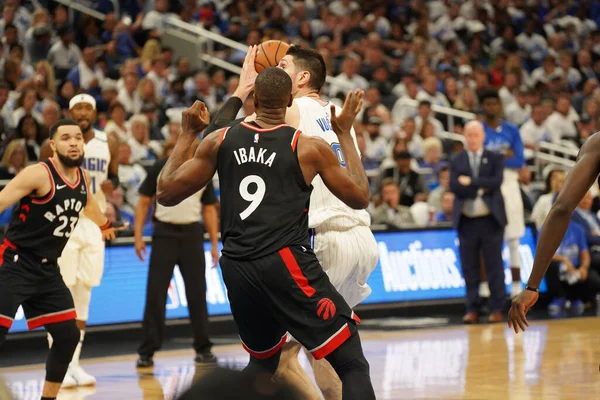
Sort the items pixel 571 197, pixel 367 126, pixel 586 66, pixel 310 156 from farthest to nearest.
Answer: pixel 586 66 → pixel 367 126 → pixel 310 156 → pixel 571 197

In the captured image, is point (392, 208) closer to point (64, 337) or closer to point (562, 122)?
point (562, 122)

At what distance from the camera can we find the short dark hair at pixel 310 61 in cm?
661

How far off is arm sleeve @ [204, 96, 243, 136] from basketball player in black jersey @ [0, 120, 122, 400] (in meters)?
2.30

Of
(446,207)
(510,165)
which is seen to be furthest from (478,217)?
(446,207)

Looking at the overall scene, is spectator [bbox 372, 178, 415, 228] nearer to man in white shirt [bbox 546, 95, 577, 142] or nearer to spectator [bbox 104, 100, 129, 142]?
spectator [bbox 104, 100, 129, 142]

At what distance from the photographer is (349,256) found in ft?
21.2

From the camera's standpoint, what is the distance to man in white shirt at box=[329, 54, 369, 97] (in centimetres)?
1931

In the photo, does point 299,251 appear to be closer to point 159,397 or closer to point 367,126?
point 159,397

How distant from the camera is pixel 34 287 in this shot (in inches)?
304

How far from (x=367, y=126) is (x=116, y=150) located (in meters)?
7.96

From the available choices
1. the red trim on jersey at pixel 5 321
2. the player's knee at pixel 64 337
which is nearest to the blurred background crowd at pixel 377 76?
the player's knee at pixel 64 337

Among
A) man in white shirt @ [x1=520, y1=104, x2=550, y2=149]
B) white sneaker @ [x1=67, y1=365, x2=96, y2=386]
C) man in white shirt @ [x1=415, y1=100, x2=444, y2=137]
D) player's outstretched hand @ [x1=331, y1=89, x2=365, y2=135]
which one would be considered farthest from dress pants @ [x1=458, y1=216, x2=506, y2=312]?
player's outstretched hand @ [x1=331, y1=89, x2=365, y2=135]

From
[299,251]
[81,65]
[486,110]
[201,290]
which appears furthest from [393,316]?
[299,251]

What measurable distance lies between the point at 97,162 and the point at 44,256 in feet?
7.71
